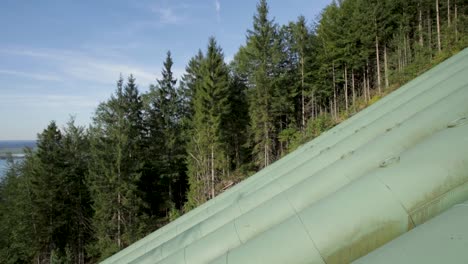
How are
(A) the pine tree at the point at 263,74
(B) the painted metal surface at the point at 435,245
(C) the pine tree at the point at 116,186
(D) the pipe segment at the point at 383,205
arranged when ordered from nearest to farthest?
(B) the painted metal surface at the point at 435,245
(D) the pipe segment at the point at 383,205
(C) the pine tree at the point at 116,186
(A) the pine tree at the point at 263,74

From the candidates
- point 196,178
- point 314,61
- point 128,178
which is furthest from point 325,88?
point 128,178

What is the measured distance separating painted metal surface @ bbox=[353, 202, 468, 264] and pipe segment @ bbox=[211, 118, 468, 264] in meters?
0.34

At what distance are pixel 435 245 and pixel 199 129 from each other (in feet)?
79.4

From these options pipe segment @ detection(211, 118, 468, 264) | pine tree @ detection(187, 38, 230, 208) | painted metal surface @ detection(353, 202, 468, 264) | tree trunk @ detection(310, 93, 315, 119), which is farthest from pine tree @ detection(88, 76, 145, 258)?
painted metal surface @ detection(353, 202, 468, 264)

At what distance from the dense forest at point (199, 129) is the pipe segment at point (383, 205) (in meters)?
18.5

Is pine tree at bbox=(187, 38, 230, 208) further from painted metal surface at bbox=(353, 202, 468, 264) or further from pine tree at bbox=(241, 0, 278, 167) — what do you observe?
painted metal surface at bbox=(353, 202, 468, 264)

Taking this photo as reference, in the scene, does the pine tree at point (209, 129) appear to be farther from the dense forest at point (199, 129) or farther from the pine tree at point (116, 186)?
the pine tree at point (116, 186)

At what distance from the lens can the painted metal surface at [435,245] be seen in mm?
1236

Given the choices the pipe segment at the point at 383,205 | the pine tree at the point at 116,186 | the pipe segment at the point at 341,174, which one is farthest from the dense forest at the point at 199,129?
the pipe segment at the point at 383,205

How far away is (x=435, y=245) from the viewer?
132 centimetres

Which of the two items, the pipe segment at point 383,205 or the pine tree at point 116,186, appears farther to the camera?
the pine tree at point 116,186

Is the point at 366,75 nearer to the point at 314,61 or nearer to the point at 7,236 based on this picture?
the point at 314,61

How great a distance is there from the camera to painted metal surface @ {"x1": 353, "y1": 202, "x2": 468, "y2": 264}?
1.24 metres

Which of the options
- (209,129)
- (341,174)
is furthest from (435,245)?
(209,129)
